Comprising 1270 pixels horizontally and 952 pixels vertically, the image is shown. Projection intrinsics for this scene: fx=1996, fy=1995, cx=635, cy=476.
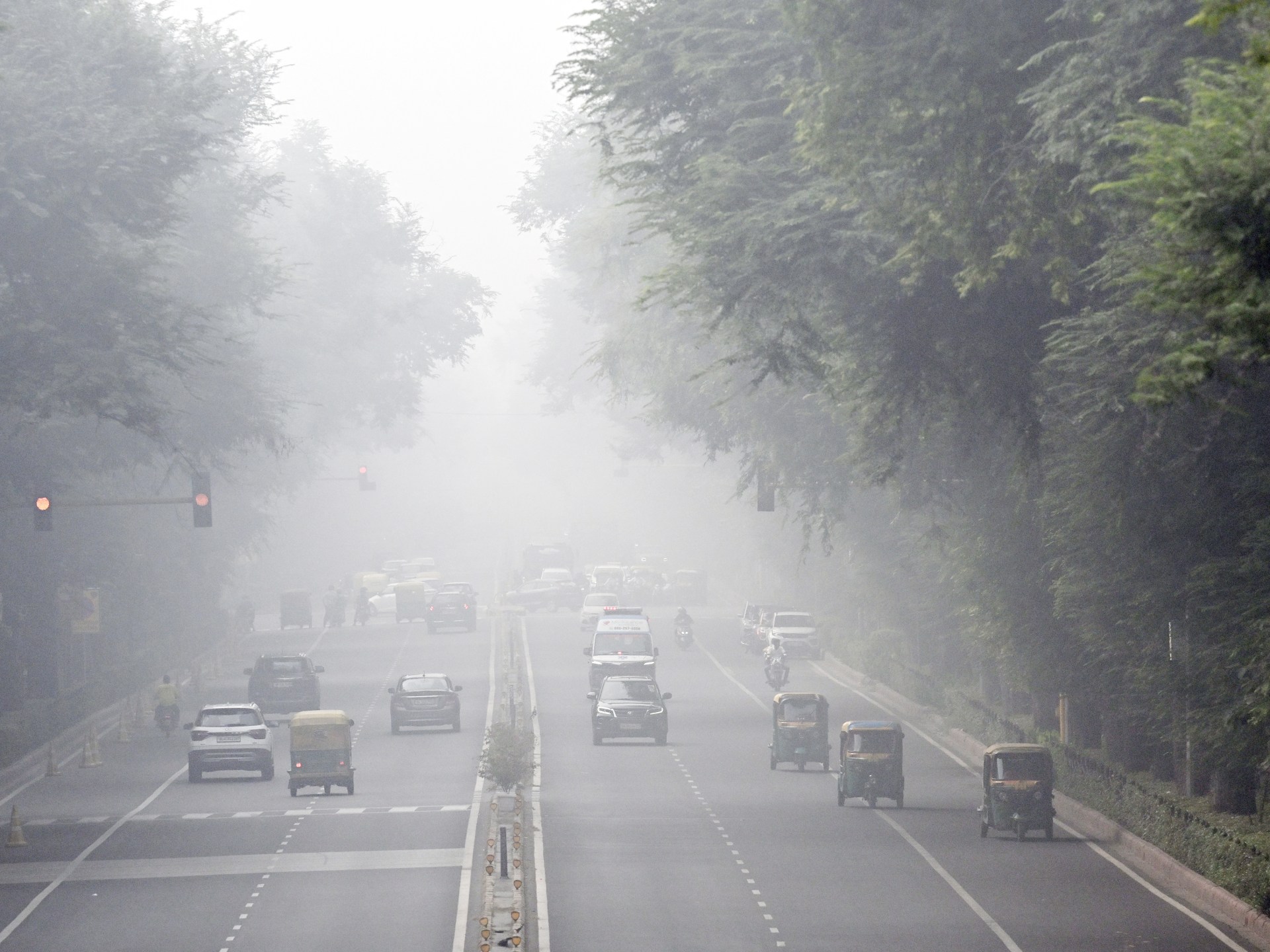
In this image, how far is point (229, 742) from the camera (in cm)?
3962

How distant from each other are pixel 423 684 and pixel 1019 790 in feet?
68.0

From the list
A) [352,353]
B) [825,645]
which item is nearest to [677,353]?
[825,645]

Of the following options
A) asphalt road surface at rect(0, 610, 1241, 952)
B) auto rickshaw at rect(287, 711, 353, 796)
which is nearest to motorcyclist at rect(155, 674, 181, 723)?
asphalt road surface at rect(0, 610, 1241, 952)

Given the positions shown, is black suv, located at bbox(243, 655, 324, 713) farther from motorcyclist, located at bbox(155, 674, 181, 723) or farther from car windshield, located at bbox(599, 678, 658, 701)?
car windshield, located at bbox(599, 678, 658, 701)

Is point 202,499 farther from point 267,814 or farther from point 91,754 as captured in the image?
point 267,814

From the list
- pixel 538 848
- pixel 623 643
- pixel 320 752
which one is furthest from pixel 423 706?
pixel 538 848

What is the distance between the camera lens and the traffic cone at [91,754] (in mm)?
43656

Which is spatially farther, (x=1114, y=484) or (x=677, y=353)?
(x=677, y=353)

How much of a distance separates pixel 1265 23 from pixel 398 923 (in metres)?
13.5

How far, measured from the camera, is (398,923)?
75.5ft

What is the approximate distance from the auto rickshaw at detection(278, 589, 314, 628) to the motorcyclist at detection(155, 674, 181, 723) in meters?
38.1

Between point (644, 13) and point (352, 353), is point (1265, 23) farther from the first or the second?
point (352, 353)

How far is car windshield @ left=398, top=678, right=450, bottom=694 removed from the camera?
4797 cm

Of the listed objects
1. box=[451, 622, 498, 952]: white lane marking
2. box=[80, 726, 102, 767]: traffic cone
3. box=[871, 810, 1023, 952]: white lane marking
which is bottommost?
box=[871, 810, 1023, 952]: white lane marking
